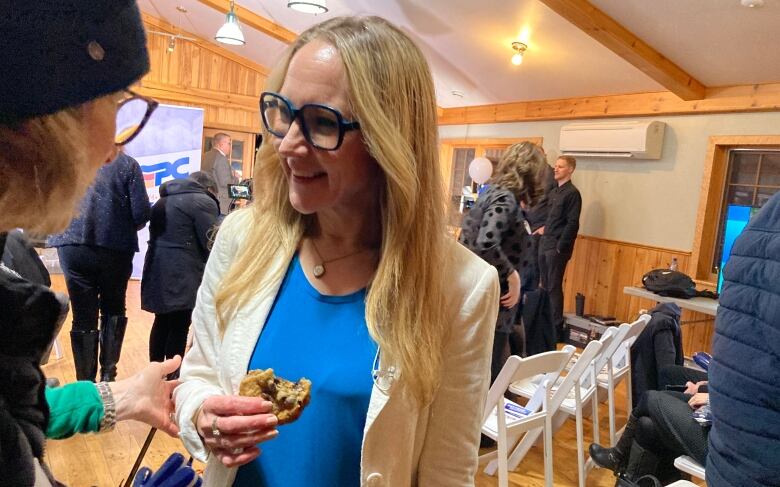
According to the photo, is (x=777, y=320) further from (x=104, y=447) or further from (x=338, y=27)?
(x=104, y=447)

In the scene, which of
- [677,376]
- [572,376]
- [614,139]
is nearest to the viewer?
[572,376]

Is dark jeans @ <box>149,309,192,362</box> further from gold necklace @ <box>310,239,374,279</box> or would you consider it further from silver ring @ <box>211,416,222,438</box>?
silver ring @ <box>211,416,222,438</box>

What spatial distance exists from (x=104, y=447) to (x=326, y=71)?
2.65 meters

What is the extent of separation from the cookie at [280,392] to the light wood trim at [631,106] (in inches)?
200

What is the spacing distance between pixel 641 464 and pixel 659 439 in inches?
6.2

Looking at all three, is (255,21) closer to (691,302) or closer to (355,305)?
(691,302)

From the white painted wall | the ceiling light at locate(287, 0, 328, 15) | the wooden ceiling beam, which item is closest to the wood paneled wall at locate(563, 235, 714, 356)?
the white painted wall

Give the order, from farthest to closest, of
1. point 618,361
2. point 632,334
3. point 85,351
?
1. point 618,361
2. point 85,351
3. point 632,334

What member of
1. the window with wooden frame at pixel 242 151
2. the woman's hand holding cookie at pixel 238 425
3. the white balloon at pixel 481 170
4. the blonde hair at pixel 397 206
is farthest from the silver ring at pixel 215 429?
the window with wooden frame at pixel 242 151

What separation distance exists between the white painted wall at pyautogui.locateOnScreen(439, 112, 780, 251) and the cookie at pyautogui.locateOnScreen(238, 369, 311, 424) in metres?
5.18

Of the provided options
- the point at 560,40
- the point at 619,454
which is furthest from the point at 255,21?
the point at 619,454

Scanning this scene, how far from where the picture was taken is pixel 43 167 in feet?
1.78

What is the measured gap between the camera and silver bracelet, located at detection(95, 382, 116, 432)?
112 cm

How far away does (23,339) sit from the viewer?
589 millimetres
